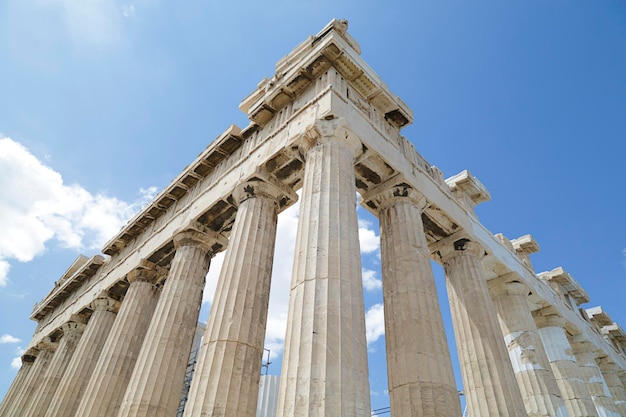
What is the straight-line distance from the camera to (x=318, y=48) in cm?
1630

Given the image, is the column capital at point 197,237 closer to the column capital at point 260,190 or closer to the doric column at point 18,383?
the column capital at point 260,190

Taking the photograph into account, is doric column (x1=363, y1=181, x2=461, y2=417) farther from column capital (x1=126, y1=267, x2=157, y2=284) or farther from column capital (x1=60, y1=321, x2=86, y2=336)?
column capital (x1=60, y1=321, x2=86, y2=336)

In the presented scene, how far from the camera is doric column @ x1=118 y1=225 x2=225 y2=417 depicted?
14617mm

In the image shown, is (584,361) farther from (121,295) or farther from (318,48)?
(121,295)

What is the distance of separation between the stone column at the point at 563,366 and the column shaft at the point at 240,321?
1785 centimetres

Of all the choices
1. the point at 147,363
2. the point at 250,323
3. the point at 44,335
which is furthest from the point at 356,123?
the point at 44,335

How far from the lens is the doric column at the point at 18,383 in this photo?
2964 cm

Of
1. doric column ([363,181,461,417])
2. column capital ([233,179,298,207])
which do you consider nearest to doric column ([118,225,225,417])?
A: column capital ([233,179,298,207])

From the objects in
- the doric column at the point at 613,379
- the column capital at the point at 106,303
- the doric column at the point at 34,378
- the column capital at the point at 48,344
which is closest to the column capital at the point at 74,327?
the column capital at the point at 106,303

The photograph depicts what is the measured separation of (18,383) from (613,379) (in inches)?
1746

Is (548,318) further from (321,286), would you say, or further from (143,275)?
(143,275)

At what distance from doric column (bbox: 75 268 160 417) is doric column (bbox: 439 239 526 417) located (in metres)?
14.6

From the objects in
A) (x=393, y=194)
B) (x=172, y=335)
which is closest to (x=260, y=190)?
(x=393, y=194)

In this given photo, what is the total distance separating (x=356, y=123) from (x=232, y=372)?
943 centimetres
